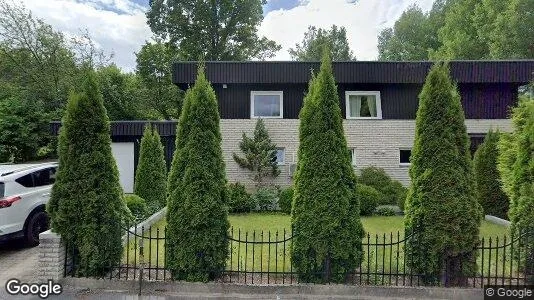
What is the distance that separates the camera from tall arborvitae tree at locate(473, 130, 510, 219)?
11.0 meters

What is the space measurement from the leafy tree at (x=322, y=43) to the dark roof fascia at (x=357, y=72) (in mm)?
22652

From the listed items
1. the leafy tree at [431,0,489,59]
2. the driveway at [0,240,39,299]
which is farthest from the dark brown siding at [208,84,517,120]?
the leafy tree at [431,0,489,59]

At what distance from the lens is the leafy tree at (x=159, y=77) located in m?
27.5

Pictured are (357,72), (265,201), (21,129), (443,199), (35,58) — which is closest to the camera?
(443,199)

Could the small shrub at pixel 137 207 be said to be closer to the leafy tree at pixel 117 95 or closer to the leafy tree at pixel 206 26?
the leafy tree at pixel 117 95

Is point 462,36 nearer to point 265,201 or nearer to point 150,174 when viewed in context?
point 265,201

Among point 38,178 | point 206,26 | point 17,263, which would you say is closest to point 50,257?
point 17,263

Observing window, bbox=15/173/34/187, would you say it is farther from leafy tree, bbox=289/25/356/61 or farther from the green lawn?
leafy tree, bbox=289/25/356/61

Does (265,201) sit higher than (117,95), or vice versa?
(117,95)

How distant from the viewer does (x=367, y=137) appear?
567 inches

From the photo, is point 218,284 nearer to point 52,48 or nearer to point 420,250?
point 420,250

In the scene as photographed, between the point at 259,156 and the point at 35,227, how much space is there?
298 inches

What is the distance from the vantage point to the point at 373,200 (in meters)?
11.5

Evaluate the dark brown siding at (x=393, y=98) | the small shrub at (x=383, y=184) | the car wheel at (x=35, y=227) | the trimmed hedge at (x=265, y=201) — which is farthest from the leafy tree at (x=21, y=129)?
the small shrub at (x=383, y=184)
